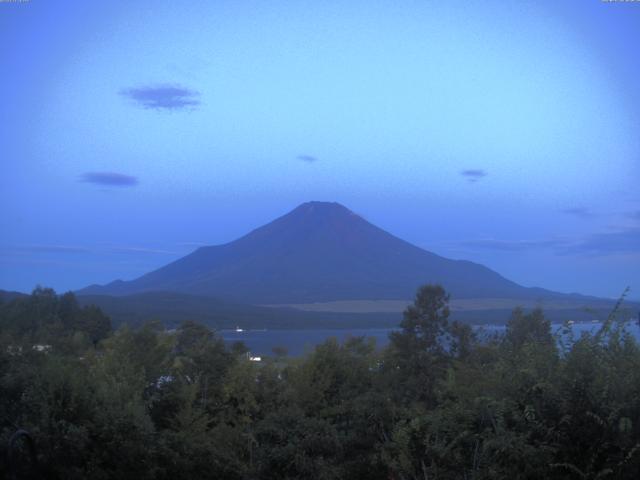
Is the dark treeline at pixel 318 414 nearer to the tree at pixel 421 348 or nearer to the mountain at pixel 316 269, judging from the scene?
the tree at pixel 421 348

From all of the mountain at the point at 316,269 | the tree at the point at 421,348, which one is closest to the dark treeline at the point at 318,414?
the tree at the point at 421,348

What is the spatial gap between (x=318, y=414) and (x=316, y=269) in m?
90.3

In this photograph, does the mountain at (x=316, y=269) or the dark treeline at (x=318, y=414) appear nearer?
the dark treeline at (x=318, y=414)

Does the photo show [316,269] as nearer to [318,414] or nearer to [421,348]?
[421,348]

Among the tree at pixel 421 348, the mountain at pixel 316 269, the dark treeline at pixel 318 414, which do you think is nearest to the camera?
the dark treeline at pixel 318 414

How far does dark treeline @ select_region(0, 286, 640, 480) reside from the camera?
5562 millimetres

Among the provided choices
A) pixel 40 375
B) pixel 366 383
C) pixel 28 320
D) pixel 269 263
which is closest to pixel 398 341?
pixel 366 383

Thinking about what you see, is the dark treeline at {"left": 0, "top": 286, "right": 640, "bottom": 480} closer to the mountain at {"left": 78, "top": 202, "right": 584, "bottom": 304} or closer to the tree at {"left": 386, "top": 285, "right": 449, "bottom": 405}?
the tree at {"left": 386, "top": 285, "right": 449, "bottom": 405}

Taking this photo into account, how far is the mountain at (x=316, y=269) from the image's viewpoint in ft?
265

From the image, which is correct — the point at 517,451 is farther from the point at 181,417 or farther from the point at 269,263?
the point at 269,263

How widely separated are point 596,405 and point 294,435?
3.16m

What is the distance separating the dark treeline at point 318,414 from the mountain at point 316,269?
52.0 m

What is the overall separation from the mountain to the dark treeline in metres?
52.0

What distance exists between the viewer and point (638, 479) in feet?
17.1
